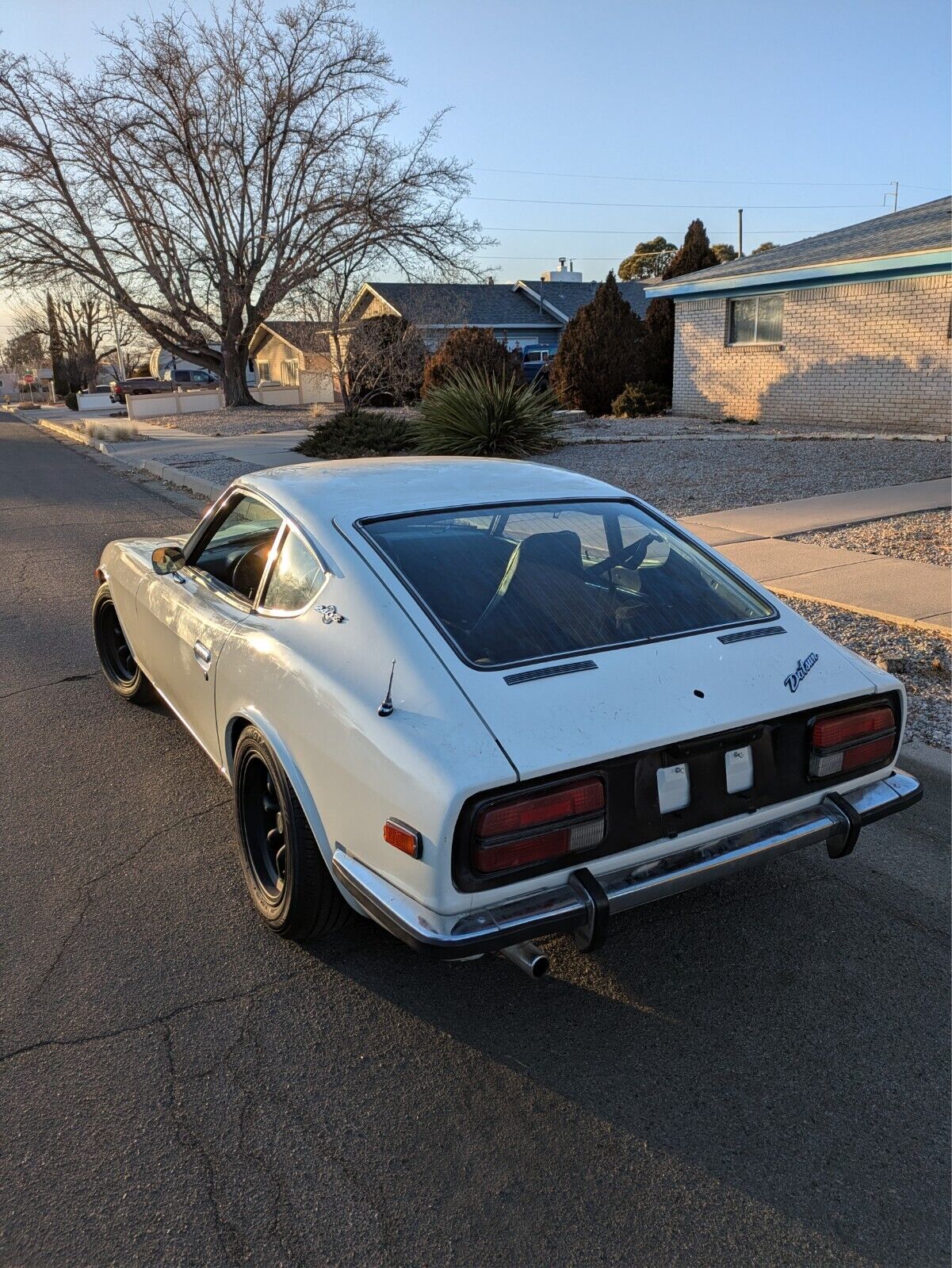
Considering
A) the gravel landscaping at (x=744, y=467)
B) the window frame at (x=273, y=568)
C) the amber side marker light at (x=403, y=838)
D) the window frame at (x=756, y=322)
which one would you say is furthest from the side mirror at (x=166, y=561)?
the window frame at (x=756, y=322)

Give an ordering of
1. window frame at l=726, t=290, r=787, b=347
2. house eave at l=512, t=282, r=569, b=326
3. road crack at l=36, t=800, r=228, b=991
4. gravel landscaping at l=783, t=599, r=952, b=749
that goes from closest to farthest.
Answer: road crack at l=36, t=800, r=228, b=991, gravel landscaping at l=783, t=599, r=952, b=749, window frame at l=726, t=290, r=787, b=347, house eave at l=512, t=282, r=569, b=326

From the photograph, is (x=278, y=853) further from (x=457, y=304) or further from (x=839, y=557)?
(x=457, y=304)

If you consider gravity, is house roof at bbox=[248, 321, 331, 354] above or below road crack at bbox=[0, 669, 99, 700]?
above

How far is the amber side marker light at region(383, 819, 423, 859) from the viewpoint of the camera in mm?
2393

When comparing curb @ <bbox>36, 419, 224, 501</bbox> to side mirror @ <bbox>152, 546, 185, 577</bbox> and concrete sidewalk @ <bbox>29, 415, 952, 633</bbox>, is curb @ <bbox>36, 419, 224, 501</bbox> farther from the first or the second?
side mirror @ <bbox>152, 546, 185, 577</bbox>

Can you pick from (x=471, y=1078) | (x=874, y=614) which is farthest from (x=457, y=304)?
(x=471, y=1078)

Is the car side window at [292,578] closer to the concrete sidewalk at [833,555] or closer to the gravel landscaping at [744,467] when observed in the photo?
the concrete sidewalk at [833,555]

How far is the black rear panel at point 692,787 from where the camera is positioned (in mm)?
2412

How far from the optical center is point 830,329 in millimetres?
18641

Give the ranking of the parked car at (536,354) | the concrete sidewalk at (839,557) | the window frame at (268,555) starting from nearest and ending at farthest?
1. the window frame at (268,555)
2. the concrete sidewalk at (839,557)
3. the parked car at (536,354)

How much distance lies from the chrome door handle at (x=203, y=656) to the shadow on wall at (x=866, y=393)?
16.4 metres

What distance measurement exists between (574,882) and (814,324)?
18.8m

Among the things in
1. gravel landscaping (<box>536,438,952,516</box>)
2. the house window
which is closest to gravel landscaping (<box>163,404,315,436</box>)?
the house window

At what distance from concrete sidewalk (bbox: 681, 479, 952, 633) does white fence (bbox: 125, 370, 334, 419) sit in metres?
29.7
